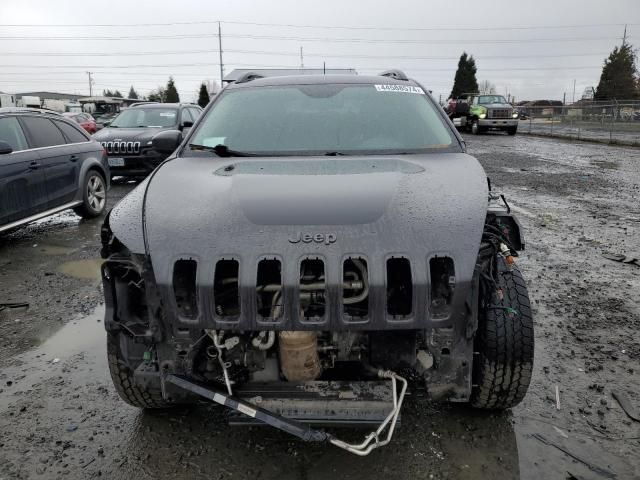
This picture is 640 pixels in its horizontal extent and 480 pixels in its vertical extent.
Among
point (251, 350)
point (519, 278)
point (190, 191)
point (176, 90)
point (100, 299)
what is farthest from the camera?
point (176, 90)

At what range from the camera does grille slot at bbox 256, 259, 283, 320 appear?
2254mm

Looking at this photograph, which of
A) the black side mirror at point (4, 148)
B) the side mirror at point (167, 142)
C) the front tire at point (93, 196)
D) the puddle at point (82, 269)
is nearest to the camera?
the side mirror at point (167, 142)

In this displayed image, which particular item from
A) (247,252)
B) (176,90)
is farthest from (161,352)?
(176,90)

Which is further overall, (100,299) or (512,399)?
(100,299)

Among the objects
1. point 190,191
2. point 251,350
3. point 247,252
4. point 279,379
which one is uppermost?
point 190,191

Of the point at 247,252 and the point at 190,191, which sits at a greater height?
the point at 190,191

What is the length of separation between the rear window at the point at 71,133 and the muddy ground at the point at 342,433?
288cm

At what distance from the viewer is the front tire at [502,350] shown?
2600 mm

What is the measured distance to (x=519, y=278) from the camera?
2.90 m

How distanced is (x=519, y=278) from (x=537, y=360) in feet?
3.43

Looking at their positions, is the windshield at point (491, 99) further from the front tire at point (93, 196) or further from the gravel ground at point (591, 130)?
the front tire at point (93, 196)

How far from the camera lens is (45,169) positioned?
7.01 m

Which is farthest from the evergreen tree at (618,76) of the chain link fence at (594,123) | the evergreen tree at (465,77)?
the chain link fence at (594,123)

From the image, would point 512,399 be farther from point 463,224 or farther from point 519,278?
point 463,224
